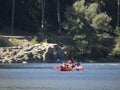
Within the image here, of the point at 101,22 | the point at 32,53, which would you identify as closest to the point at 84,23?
the point at 101,22

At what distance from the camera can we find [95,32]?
359ft

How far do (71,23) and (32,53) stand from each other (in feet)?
40.4

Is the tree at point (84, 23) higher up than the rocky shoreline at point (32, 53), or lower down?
higher up

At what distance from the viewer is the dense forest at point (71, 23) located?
107 metres

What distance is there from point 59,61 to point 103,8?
72.9 ft

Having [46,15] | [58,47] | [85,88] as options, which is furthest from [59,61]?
[85,88]

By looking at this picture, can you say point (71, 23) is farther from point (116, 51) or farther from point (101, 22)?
point (116, 51)

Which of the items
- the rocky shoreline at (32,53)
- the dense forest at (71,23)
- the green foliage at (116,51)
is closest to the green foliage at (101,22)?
the dense forest at (71,23)

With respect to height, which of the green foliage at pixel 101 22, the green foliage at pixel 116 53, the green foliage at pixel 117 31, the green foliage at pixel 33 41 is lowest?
the green foliage at pixel 116 53

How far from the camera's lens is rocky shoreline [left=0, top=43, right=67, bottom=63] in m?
98.3

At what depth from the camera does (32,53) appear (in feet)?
325

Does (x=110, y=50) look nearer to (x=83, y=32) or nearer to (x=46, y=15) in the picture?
(x=83, y=32)

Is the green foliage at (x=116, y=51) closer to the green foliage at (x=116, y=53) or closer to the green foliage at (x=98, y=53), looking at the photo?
the green foliage at (x=116, y=53)

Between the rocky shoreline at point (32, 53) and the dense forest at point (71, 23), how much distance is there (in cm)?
452
